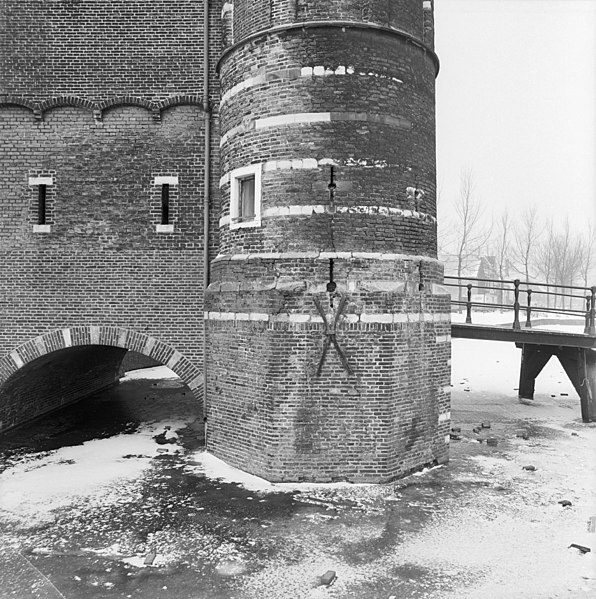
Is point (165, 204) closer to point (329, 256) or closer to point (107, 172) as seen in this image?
point (107, 172)

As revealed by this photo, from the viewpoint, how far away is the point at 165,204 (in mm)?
11492

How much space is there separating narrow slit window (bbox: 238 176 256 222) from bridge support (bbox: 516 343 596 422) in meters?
9.07

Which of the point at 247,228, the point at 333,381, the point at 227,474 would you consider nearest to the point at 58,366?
the point at 227,474

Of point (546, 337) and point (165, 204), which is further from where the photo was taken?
point (546, 337)

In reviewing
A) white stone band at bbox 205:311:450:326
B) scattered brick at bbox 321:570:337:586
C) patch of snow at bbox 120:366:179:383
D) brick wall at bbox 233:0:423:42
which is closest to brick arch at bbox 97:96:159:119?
brick wall at bbox 233:0:423:42

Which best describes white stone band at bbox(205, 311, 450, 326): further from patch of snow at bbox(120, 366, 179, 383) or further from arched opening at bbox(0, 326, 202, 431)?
patch of snow at bbox(120, 366, 179, 383)

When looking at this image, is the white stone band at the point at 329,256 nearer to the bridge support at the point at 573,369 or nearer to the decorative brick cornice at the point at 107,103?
the decorative brick cornice at the point at 107,103

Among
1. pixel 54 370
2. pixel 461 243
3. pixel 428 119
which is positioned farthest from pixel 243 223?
pixel 461 243

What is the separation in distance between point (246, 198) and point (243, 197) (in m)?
0.08

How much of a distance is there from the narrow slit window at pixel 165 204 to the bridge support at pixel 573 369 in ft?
33.6

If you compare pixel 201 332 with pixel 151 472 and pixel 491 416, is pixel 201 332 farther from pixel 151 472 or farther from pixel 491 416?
pixel 491 416

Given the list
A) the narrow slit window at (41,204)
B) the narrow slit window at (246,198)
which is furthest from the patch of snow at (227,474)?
the narrow slit window at (41,204)

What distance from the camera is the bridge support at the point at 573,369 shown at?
42.2 ft

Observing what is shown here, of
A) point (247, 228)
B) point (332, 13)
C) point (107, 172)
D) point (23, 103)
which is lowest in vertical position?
point (247, 228)
